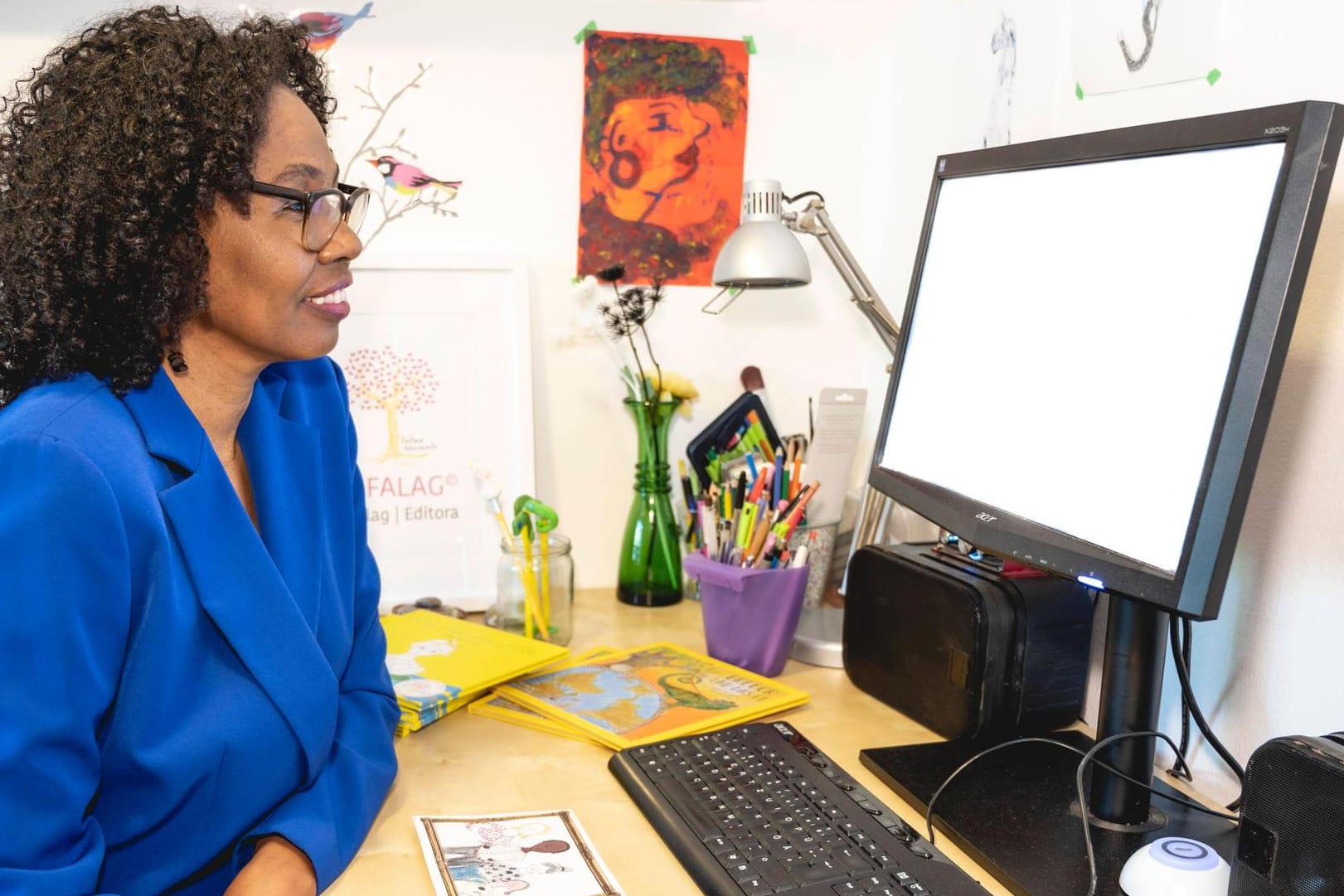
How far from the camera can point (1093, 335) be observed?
0.83 m

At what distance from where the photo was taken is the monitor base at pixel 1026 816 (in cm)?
81

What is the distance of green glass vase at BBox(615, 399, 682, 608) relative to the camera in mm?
1514

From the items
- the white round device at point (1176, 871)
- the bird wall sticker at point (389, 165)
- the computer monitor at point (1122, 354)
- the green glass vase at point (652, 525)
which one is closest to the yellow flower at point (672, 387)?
the green glass vase at point (652, 525)

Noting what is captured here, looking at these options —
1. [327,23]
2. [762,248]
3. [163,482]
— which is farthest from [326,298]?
[327,23]

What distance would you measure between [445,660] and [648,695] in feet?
0.78

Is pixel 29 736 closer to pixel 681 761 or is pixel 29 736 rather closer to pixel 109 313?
pixel 109 313

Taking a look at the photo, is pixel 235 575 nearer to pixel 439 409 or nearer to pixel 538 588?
pixel 538 588

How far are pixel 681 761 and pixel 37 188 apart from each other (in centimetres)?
70

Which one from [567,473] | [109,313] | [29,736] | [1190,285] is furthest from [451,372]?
[1190,285]

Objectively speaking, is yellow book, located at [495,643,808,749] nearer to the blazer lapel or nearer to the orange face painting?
the blazer lapel

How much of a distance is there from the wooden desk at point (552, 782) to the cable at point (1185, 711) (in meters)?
0.23

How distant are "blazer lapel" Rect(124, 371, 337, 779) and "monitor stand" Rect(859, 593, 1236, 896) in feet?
1.66

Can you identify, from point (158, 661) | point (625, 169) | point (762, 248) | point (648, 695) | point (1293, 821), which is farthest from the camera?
point (625, 169)

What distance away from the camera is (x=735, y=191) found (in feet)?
5.19
